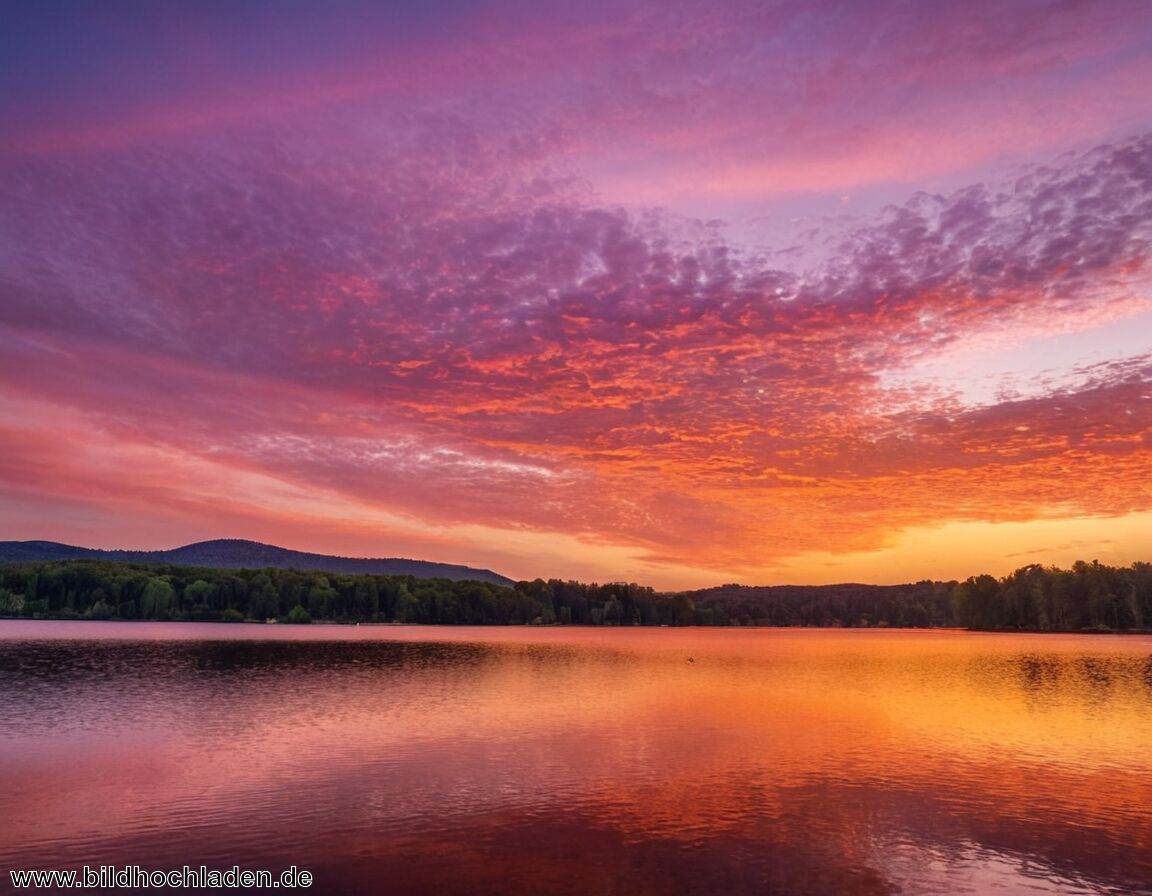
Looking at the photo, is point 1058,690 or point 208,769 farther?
point 1058,690

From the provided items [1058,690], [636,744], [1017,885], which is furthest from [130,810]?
[1058,690]

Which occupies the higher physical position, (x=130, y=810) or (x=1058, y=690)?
(x=1058, y=690)

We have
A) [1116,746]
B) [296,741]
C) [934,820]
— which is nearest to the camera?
[934,820]

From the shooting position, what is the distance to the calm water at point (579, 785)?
25203 mm

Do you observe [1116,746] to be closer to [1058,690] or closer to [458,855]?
[1058,690]

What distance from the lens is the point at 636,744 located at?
154ft

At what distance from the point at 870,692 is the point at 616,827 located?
58.3 metres

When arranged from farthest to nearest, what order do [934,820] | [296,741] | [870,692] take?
[870,692], [296,741], [934,820]

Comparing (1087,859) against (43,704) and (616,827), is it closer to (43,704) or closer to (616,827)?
(616,827)

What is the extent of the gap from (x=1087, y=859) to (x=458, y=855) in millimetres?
21510

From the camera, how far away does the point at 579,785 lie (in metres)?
36.0

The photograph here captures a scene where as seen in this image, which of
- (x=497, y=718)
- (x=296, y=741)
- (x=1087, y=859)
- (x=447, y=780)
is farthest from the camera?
(x=497, y=718)

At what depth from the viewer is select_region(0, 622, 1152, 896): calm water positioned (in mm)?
25203

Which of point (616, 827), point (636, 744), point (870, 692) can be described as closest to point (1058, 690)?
point (870, 692)
